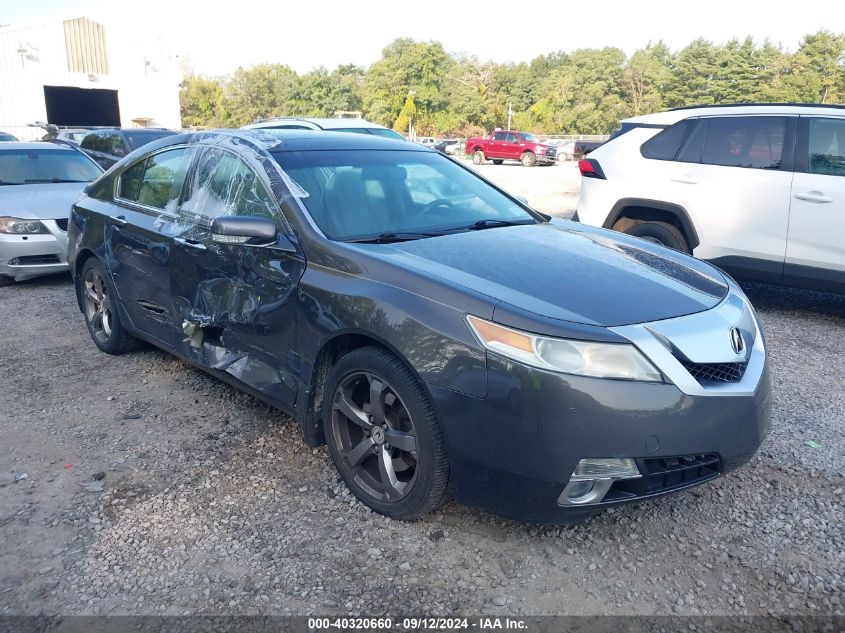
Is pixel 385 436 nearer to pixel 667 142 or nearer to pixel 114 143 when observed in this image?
pixel 667 142

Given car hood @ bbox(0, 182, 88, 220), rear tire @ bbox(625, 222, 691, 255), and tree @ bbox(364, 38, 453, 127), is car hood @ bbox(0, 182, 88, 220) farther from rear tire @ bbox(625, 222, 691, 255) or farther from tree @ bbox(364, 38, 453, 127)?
tree @ bbox(364, 38, 453, 127)

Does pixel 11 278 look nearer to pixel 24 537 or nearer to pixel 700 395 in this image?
pixel 24 537

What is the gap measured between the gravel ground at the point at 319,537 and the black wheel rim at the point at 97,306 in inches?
41.6

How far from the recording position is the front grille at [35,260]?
7164 millimetres

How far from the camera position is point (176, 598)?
249 centimetres

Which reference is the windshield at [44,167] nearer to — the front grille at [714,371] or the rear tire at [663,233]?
the rear tire at [663,233]

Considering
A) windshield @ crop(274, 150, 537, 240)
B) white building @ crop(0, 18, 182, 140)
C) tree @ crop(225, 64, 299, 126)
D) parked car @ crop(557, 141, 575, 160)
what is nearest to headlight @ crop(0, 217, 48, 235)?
windshield @ crop(274, 150, 537, 240)

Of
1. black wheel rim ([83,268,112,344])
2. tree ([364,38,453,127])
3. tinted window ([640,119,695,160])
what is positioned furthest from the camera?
tree ([364,38,453,127])

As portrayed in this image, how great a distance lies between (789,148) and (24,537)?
6058 millimetres

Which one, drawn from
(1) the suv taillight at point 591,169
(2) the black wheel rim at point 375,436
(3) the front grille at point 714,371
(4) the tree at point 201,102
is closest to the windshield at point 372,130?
(1) the suv taillight at point 591,169

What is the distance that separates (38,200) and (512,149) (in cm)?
2911

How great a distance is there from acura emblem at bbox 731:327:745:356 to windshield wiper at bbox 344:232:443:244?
141 cm

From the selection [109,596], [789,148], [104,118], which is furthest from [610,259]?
[104,118]

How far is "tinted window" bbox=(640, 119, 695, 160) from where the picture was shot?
646cm
